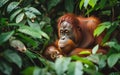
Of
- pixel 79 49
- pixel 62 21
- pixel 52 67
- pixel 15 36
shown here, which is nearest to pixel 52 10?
pixel 62 21

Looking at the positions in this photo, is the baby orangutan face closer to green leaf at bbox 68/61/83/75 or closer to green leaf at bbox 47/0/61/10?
green leaf at bbox 47/0/61/10

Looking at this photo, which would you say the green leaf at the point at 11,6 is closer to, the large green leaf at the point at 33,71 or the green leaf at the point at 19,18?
the green leaf at the point at 19,18

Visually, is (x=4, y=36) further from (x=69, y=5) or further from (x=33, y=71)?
(x=69, y=5)

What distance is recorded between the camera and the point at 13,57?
2486 millimetres

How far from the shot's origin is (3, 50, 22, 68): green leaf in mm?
2465

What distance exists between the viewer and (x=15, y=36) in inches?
107

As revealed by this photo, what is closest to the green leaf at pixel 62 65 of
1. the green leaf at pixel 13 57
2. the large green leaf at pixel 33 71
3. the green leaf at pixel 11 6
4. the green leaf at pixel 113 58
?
the large green leaf at pixel 33 71

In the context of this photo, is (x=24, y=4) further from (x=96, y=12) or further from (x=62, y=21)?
(x=96, y=12)

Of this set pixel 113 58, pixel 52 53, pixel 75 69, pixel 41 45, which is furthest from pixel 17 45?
pixel 52 53

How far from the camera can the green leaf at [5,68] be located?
7.99 feet

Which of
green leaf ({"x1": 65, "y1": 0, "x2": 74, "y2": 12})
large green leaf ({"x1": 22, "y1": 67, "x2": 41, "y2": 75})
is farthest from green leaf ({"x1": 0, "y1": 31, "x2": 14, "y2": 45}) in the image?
green leaf ({"x1": 65, "y1": 0, "x2": 74, "y2": 12})

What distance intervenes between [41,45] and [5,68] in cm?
131

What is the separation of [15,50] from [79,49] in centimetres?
132

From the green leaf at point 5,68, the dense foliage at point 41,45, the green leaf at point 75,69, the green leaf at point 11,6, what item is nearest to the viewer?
the green leaf at point 75,69
